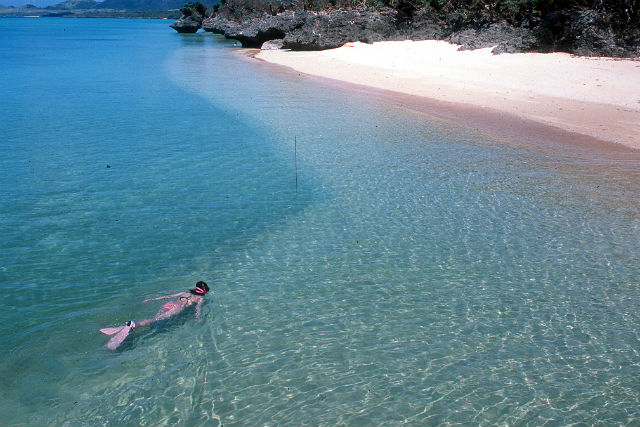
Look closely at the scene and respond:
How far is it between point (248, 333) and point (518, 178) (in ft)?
22.6

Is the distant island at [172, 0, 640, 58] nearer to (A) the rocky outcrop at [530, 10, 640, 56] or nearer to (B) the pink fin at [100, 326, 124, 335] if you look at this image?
(A) the rocky outcrop at [530, 10, 640, 56]

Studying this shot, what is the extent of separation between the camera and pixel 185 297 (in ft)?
18.2

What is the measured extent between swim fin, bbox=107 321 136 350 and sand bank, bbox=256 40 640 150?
38.5 ft

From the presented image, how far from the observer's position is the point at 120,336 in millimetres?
4945

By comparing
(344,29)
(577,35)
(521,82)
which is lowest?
(521,82)

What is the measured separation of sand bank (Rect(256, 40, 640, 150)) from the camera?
14.0 metres

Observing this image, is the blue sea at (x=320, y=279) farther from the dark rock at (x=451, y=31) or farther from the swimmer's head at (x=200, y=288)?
the dark rock at (x=451, y=31)

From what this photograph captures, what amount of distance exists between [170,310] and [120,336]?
590 millimetres

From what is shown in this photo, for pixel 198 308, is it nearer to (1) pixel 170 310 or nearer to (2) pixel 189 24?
(1) pixel 170 310

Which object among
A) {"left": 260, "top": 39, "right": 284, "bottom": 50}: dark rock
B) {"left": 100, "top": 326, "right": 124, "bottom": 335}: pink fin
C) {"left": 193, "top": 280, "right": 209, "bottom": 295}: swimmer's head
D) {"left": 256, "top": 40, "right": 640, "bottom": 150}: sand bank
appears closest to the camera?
{"left": 100, "top": 326, "right": 124, "bottom": 335}: pink fin

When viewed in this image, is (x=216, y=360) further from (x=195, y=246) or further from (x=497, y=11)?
(x=497, y=11)

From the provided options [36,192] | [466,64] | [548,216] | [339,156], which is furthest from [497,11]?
[36,192]

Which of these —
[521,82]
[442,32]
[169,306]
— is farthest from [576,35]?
[169,306]

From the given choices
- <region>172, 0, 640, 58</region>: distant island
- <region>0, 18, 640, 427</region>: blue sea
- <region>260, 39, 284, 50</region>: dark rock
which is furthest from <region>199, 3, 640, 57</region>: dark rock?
<region>0, 18, 640, 427</region>: blue sea
